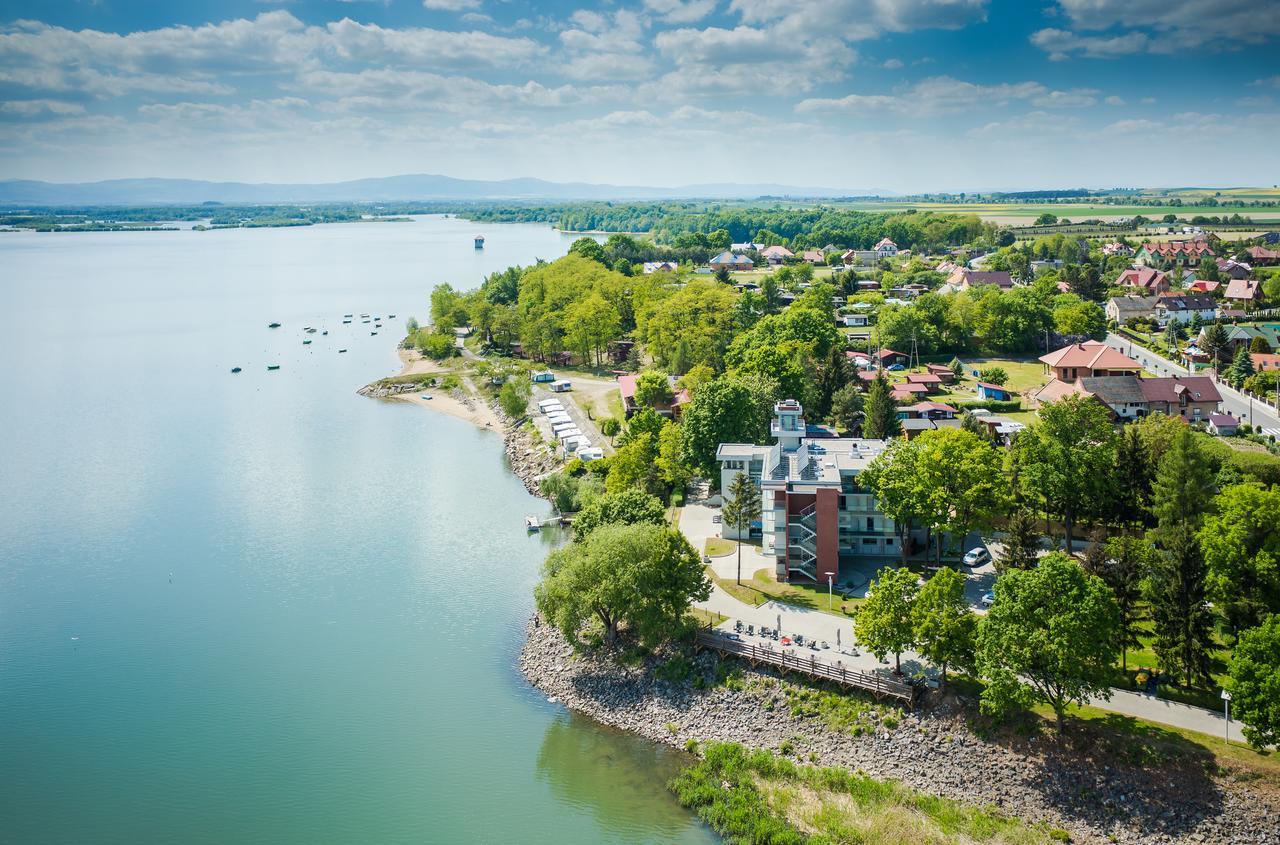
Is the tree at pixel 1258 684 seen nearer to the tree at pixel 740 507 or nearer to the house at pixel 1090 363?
the tree at pixel 740 507

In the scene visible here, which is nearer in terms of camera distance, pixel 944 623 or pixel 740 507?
pixel 944 623

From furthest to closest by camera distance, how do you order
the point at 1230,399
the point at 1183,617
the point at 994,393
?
the point at 994,393, the point at 1230,399, the point at 1183,617

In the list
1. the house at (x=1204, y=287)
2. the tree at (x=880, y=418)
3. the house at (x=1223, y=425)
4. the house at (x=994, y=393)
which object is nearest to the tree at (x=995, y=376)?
the house at (x=994, y=393)

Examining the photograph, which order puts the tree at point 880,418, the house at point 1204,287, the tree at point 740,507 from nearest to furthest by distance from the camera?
the tree at point 740,507, the tree at point 880,418, the house at point 1204,287

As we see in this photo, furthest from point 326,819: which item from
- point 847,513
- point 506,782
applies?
point 847,513

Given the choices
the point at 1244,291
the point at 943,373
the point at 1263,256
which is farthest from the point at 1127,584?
the point at 1263,256

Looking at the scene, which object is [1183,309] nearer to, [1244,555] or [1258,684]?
[1244,555]

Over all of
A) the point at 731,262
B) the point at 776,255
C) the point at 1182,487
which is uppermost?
the point at 776,255
